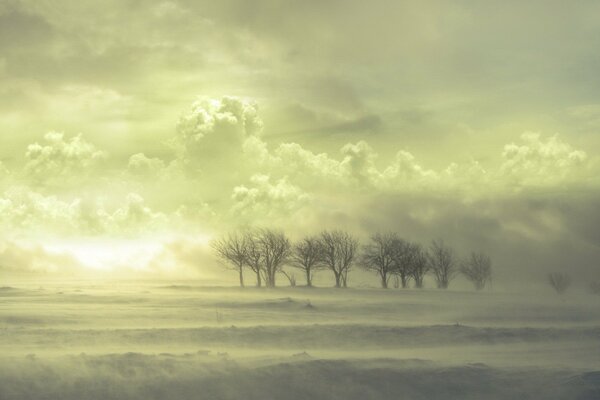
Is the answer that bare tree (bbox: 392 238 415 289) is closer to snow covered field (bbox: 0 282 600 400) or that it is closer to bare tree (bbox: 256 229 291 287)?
bare tree (bbox: 256 229 291 287)

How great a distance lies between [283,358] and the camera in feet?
54.1

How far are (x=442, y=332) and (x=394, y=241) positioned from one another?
215 feet

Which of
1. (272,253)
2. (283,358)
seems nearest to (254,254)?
(272,253)

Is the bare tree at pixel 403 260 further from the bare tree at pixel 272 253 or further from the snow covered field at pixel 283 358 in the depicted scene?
the snow covered field at pixel 283 358

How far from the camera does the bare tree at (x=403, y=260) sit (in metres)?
83.5

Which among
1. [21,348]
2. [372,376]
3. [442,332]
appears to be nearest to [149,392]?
[372,376]

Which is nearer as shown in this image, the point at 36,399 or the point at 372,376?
the point at 36,399

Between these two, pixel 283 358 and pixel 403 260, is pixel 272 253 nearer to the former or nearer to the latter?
pixel 403 260

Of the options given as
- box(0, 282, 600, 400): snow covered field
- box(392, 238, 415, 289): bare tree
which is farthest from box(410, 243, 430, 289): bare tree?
box(0, 282, 600, 400): snow covered field

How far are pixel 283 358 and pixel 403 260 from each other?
6954 cm

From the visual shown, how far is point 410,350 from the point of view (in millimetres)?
19984

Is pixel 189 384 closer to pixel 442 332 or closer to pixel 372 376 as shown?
pixel 372 376

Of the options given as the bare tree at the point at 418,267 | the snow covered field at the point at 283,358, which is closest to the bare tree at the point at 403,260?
the bare tree at the point at 418,267

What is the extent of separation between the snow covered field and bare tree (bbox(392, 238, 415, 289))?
52.0 meters
